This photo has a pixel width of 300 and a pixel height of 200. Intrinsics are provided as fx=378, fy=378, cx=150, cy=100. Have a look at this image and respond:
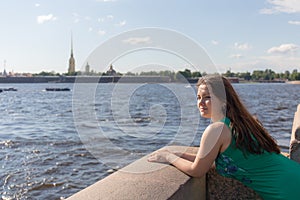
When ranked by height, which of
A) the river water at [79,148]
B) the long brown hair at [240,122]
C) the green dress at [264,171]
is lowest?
the river water at [79,148]

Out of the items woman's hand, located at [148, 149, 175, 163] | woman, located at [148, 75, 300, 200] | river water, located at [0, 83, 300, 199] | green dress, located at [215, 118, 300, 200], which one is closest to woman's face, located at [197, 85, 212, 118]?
woman, located at [148, 75, 300, 200]

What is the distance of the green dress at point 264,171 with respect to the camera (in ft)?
8.90

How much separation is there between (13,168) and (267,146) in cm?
828

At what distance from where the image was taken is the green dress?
8.90ft

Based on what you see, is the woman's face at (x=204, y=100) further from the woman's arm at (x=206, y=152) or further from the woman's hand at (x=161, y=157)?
the woman's hand at (x=161, y=157)

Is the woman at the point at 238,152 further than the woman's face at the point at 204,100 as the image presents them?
No

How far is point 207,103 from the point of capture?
9.97 ft

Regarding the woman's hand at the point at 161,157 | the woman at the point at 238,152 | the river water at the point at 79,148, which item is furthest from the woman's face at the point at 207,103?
the river water at the point at 79,148

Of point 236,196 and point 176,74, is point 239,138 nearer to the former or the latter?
point 236,196

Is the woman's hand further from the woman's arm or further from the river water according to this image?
the river water

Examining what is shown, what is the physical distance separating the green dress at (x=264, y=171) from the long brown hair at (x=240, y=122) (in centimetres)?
5

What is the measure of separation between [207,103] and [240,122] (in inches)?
12.4

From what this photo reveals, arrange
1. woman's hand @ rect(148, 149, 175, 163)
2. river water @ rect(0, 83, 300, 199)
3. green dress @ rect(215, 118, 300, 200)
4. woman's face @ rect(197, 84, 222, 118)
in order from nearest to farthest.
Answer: green dress @ rect(215, 118, 300, 200), woman's face @ rect(197, 84, 222, 118), woman's hand @ rect(148, 149, 175, 163), river water @ rect(0, 83, 300, 199)

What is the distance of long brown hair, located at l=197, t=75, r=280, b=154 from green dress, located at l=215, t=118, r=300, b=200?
0.05 m
